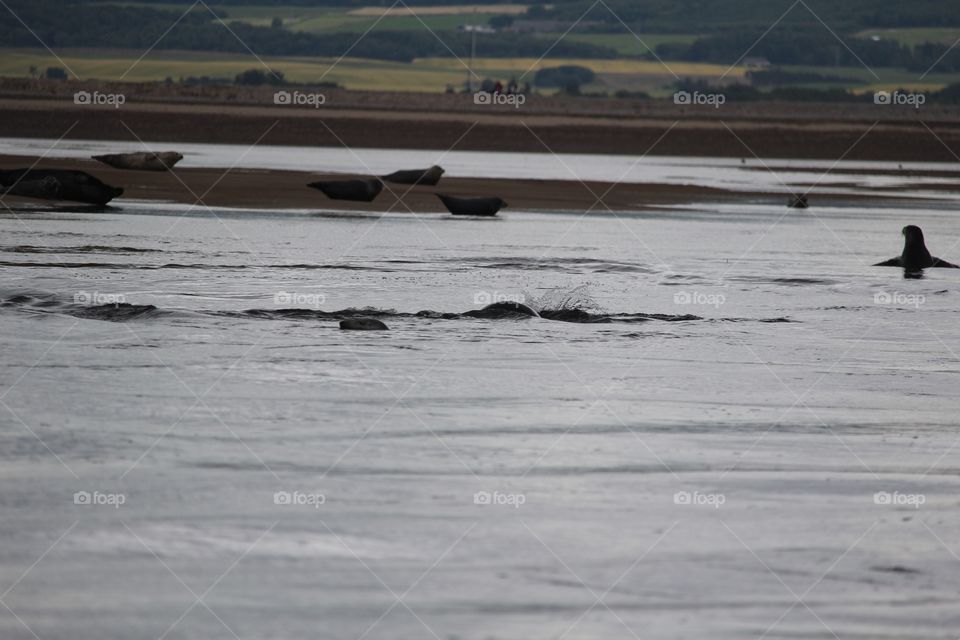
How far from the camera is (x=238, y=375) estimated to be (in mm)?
12578

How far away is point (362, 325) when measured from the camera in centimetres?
1547

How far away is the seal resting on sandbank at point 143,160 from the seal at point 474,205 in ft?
29.4

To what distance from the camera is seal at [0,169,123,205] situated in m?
28.7

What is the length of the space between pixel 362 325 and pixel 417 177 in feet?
71.3

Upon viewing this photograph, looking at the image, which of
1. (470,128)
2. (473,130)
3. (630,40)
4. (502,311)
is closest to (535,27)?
(630,40)

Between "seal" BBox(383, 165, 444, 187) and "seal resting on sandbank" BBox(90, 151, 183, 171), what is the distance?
16.3ft

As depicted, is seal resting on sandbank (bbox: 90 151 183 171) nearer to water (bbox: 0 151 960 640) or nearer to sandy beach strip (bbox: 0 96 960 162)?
sandy beach strip (bbox: 0 96 960 162)

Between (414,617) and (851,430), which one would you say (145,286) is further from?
(414,617)

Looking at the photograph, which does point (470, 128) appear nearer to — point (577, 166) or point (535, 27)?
point (577, 166)

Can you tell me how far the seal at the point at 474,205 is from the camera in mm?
30391

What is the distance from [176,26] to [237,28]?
7937 mm

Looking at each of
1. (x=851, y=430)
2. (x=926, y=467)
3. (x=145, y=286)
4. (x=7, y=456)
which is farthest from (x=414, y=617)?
(x=145, y=286)

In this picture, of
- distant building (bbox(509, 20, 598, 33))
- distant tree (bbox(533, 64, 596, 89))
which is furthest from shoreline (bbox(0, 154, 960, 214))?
distant building (bbox(509, 20, 598, 33))

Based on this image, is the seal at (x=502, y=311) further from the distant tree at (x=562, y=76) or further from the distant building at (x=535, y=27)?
the distant building at (x=535, y=27)
